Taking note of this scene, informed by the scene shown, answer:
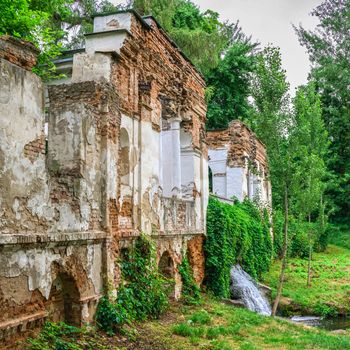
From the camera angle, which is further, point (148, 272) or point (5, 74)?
point (148, 272)

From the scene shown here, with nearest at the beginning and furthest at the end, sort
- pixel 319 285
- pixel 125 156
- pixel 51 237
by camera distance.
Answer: pixel 51 237 → pixel 125 156 → pixel 319 285

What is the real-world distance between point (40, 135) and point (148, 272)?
4.38 metres

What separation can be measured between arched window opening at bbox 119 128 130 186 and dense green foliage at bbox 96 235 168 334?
128 cm

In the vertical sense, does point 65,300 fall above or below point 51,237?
below

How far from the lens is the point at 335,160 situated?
1372 inches

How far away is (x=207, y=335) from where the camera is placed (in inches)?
371

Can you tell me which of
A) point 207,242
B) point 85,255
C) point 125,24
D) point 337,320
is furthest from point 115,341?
point 337,320

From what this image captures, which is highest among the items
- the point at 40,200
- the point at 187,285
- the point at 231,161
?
the point at 231,161

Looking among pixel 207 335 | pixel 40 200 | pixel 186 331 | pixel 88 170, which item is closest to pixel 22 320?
pixel 40 200

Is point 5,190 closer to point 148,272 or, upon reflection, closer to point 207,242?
point 148,272

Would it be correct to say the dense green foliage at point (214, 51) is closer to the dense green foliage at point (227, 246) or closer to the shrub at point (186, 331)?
the dense green foliage at point (227, 246)

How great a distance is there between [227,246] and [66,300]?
863 centimetres

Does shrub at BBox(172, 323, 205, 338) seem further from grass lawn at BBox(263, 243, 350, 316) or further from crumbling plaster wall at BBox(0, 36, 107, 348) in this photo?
grass lawn at BBox(263, 243, 350, 316)

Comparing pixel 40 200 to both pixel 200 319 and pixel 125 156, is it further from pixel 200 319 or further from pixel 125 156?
pixel 200 319
